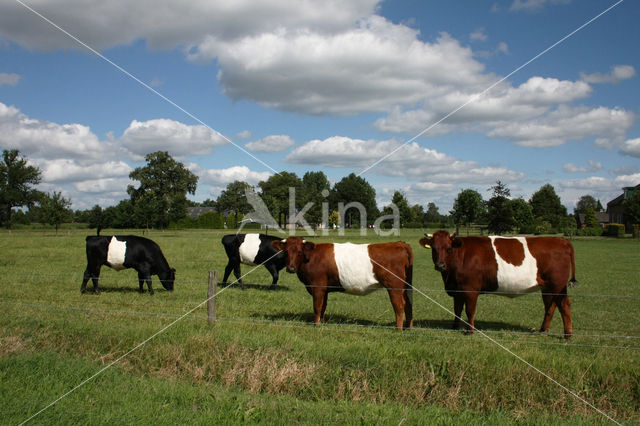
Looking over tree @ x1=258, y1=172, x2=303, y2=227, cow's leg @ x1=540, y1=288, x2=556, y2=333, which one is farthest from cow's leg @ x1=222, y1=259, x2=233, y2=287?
tree @ x1=258, y1=172, x2=303, y2=227

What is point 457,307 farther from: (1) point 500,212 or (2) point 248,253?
(1) point 500,212

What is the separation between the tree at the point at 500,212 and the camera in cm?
5638

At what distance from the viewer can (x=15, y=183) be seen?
239 feet

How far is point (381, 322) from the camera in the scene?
10.4 metres

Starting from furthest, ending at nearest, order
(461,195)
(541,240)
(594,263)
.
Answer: (461,195) → (594,263) → (541,240)

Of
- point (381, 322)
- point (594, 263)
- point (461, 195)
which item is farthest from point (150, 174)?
point (381, 322)

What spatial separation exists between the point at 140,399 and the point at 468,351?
191 inches

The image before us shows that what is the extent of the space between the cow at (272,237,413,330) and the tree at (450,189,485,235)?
51981 mm

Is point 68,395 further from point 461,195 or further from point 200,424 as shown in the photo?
point 461,195

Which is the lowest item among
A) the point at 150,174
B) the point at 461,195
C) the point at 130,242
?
the point at 130,242

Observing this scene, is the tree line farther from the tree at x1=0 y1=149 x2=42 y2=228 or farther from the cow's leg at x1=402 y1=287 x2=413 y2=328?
the cow's leg at x1=402 y1=287 x2=413 y2=328

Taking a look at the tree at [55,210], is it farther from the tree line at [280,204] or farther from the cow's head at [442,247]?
the cow's head at [442,247]

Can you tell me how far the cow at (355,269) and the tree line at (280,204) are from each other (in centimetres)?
2994

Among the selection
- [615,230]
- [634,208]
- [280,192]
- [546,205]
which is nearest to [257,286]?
[280,192]
